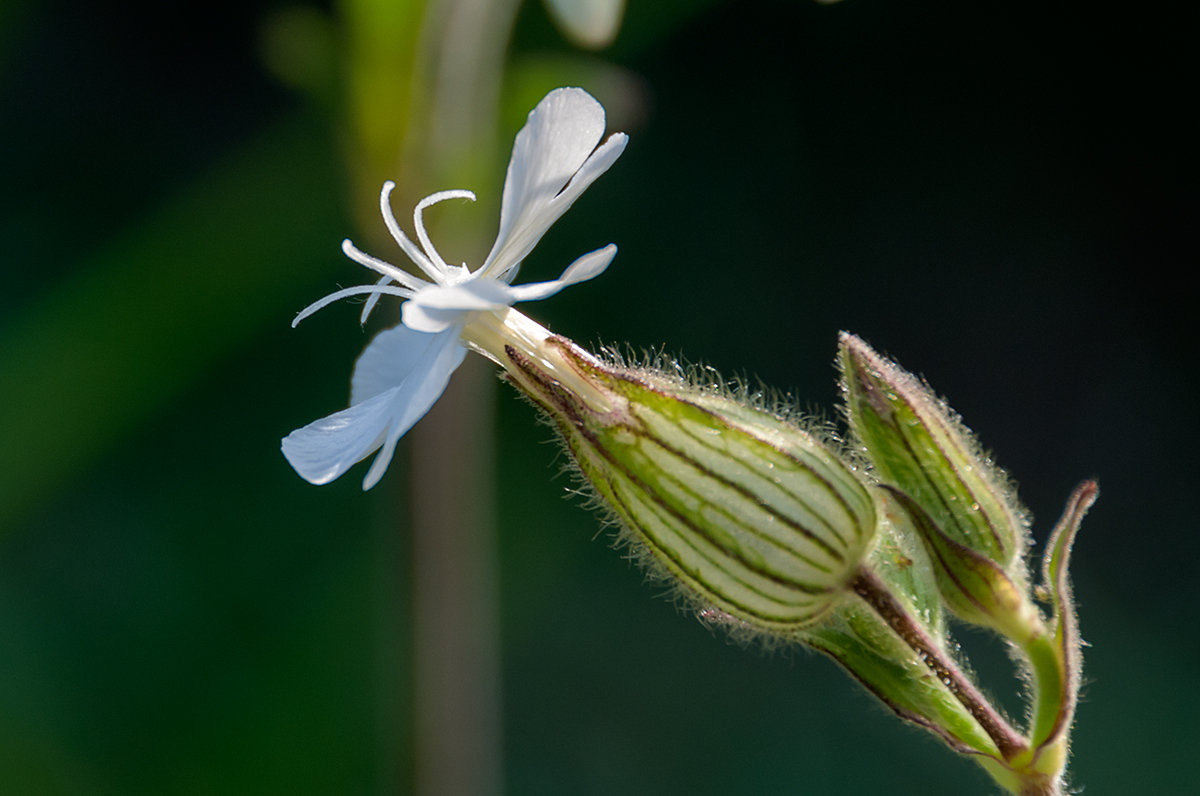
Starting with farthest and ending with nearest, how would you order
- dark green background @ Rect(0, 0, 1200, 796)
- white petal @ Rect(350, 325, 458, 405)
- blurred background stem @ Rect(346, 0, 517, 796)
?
dark green background @ Rect(0, 0, 1200, 796) < blurred background stem @ Rect(346, 0, 517, 796) < white petal @ Rect(350, 325, 458, 405)

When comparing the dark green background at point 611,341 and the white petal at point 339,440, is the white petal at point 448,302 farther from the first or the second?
the dark green background at point 611,341

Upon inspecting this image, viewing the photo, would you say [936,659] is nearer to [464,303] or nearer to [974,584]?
[974,584]

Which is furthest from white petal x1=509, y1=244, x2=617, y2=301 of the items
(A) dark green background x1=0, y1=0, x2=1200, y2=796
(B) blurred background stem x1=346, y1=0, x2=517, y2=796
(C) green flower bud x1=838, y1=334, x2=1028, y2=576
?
(A) dark green background x1=0, y1=0, x2=1200, y2=796

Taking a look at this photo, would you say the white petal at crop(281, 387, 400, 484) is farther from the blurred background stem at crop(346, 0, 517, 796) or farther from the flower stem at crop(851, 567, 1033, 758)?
the blurred background stem at crop(346, 0, 517, 796)

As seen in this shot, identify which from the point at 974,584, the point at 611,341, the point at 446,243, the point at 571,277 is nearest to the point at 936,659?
the point at 974,584

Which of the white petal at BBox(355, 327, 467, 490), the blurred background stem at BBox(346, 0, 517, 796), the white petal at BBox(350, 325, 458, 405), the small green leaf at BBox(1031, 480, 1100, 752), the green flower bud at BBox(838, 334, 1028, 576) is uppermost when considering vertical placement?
the blurred background stem at BBox(346, 0, 517, 796)

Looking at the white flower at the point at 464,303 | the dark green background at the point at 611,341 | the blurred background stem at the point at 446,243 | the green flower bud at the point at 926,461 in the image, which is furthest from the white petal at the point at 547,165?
the dark green background at the point at 611,341
